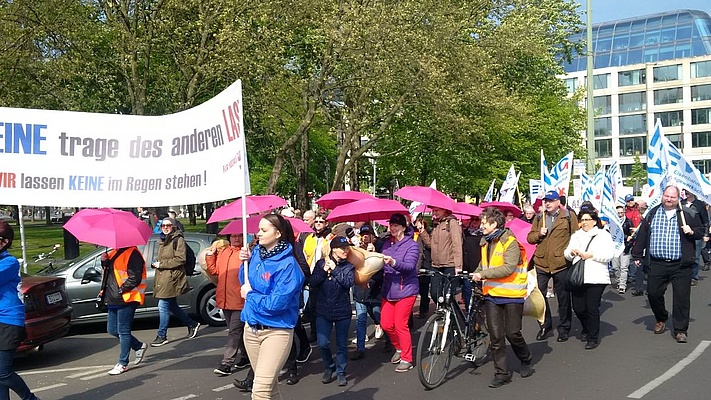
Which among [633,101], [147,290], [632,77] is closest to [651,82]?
[632,77]

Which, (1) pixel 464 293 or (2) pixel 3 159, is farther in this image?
(1) pixel 464 293

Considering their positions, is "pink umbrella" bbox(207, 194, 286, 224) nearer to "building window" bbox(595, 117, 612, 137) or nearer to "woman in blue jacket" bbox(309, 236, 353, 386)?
"woman in blue jacket" bbox(309, 236, 353, 386)

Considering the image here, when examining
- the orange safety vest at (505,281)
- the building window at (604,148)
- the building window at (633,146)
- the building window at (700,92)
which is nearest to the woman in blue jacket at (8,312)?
the orange safety vest at (505,281)

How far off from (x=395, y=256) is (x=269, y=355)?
2789mm

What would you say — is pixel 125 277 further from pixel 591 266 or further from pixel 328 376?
pixel 591 266

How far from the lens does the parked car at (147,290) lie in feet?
34.6

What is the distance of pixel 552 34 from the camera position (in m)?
33.5

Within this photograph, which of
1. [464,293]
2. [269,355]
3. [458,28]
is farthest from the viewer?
[458,28]

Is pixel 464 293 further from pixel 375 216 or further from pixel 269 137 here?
pixel 269 137

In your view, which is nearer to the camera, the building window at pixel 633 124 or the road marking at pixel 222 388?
the road marking at pixel 222 388

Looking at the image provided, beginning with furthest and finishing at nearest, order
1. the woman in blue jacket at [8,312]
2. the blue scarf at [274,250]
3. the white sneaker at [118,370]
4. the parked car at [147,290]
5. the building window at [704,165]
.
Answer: the building window at [704,165]
the parked car at [147,290]
the white sneaker at [118,370]
the woman in blue jacket at [8,312]
the blue scarf at [274,250]

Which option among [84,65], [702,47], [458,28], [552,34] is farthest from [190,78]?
[702,47]

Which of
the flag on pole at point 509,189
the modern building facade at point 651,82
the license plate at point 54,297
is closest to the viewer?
the license plate at point 54,297

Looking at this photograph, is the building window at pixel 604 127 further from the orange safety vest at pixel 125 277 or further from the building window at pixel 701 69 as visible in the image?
the orange safety vest at pixel 125 277
